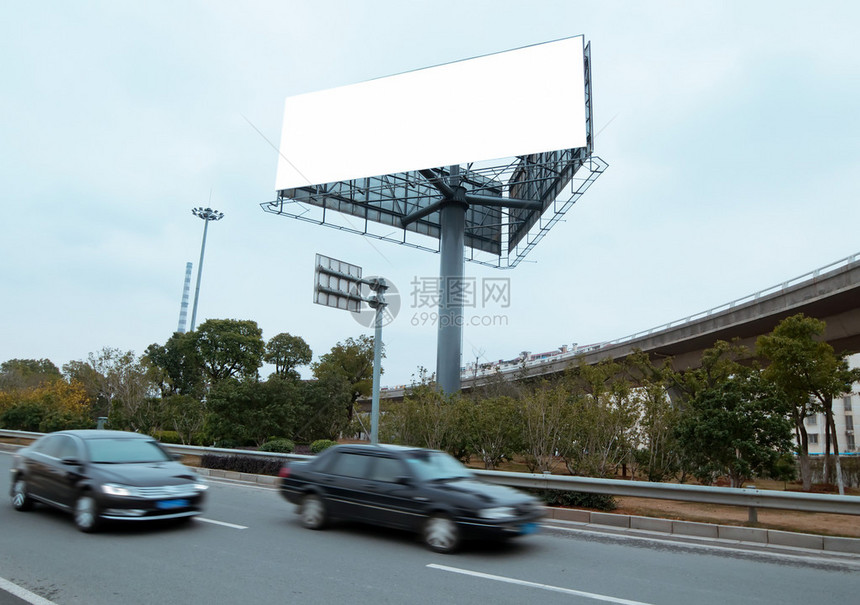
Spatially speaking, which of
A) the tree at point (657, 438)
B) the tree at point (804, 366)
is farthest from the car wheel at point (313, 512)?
the tree at point (804, 366)

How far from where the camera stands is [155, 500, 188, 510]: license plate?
314 inches

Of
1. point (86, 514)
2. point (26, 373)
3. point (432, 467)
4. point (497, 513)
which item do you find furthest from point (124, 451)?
point (26, 373)

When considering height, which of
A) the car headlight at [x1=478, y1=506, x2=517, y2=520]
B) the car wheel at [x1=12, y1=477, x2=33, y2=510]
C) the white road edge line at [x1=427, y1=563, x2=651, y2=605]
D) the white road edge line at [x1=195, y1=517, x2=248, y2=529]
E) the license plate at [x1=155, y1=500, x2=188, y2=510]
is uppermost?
the car headlight at [x1=478, y1=506, x2=517, y2=520]

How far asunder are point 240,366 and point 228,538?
5053 centimetres

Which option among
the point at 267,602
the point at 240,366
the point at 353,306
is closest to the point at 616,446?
the point at 353,306

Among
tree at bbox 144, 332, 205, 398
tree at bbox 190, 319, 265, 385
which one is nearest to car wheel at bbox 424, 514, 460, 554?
tree at bbox 190, 319, 265, 385

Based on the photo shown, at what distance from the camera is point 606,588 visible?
616 centimetres

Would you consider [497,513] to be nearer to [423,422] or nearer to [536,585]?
[536,585]

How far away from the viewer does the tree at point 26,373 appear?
203 ft

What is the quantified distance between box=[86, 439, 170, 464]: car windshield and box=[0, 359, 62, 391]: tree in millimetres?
60617

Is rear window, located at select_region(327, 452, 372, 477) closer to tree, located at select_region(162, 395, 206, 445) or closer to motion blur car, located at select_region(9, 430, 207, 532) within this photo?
motion blur car, located at select_region(9, 430, 207, 532)

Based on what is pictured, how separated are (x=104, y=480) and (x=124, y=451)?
0.99 metres

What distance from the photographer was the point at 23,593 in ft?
17.9

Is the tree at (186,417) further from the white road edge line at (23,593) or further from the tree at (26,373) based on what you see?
the tree at (26,373)
